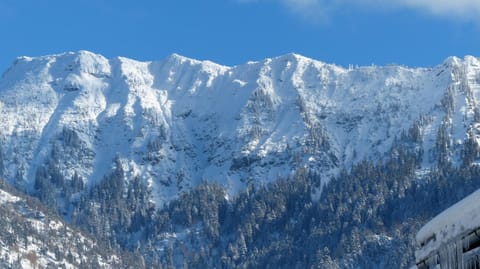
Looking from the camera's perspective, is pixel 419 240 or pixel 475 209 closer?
pixel 475 209

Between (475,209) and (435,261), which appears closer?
(475,209)

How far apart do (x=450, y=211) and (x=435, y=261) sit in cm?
129

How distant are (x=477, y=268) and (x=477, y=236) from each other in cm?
69

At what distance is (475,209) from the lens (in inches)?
880

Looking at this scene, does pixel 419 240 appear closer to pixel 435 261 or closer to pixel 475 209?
pixel 435 261

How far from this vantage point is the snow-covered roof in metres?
22.4

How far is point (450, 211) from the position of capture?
23.2 metres

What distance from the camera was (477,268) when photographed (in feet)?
74.5

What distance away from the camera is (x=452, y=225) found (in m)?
22.9

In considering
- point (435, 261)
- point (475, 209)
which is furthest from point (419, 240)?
point (475, 209)

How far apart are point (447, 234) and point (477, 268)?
32.7 inches

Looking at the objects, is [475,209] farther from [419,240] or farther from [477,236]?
[419,240]

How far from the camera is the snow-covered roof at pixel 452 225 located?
73.4ft

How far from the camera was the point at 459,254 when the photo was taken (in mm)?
23094
